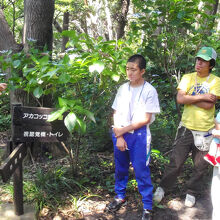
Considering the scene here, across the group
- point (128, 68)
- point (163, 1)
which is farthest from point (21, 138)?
point (163, 1)

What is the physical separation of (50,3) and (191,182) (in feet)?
10.5

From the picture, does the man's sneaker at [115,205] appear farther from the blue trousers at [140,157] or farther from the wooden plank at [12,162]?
the wooden plank at [12,162]

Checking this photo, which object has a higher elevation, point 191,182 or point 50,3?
point 50,3

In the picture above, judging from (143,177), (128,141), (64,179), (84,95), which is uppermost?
(84,95)

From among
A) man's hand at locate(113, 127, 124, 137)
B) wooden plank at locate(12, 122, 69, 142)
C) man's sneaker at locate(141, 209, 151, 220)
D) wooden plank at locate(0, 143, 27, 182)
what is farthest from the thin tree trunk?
man's sneaker at locate(141, 209, 151, 220)

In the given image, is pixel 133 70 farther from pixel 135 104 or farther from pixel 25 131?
pixel 25 131

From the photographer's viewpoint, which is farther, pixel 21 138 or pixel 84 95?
pixel 84 95

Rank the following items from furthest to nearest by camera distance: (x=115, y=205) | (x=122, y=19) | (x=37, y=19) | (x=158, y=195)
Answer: (x=122, y=19) < (x=37, y=19) < (x=158, y=195) < (x=115, y=205)

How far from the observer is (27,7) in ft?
11.8

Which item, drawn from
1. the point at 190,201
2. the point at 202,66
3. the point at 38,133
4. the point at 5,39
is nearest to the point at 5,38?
the point at 5,39

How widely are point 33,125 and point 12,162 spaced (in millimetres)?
434

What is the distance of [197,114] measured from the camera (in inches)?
104

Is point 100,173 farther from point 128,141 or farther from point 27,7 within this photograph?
point 27,7

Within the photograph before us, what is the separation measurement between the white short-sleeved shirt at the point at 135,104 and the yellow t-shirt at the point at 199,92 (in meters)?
0.47
